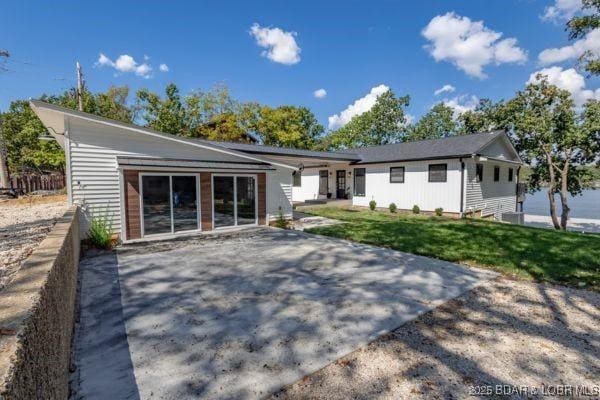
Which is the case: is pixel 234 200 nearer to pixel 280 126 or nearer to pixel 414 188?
pixel 414 188

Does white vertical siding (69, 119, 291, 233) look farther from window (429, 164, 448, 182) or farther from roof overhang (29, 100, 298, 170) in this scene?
window (429, 164, 448, 182)

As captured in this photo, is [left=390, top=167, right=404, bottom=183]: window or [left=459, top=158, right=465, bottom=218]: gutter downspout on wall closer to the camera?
[left=459, top=158, right=465, bottom=218]: gutter downspout on wall

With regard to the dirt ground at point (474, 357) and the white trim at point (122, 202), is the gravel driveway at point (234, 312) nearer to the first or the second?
the dirt ground at point (474, 357)

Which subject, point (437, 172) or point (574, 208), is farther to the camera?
point (574, 208)

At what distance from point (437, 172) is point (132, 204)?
42.8ft

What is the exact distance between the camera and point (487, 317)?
3703mm

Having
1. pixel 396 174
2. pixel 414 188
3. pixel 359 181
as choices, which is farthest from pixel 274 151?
pixel 414 188

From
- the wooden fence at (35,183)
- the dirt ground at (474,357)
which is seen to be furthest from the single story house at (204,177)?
the wooden fence at (35,183)

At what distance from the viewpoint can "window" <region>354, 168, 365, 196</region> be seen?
17.7m

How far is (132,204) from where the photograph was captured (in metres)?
8.31

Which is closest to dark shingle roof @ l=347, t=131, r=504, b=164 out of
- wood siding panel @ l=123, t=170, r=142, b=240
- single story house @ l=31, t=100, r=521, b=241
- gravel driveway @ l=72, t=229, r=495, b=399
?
single story house @ l=31, t=100, r=521, b=241

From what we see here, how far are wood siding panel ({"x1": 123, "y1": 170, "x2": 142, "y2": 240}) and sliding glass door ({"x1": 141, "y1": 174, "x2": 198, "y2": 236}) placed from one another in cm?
15

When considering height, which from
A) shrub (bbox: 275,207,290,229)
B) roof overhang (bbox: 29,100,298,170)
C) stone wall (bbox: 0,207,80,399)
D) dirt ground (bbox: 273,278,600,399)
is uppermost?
roof overhang (bbox: 29,100,298,170)

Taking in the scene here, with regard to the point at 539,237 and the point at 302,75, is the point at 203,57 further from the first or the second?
the point at 539,237
